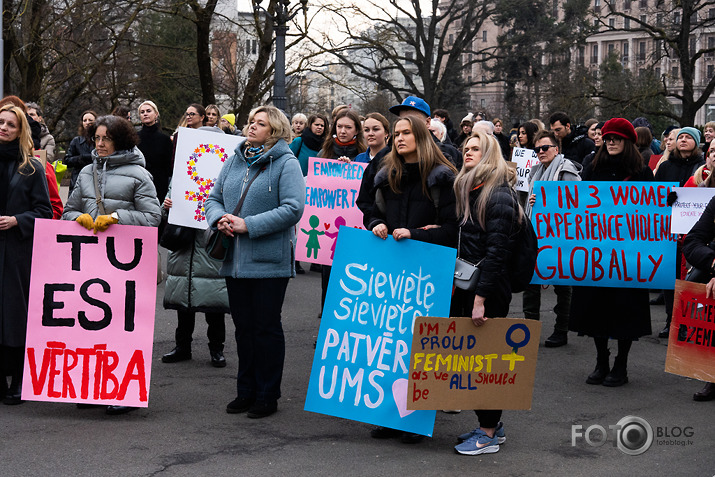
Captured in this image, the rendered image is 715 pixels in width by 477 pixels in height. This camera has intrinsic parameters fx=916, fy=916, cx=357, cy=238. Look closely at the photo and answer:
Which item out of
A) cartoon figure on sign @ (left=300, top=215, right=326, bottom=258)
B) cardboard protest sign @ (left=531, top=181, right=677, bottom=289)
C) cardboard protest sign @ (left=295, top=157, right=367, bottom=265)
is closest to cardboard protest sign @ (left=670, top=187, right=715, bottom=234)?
cardboard protest sign @ (left=531, top=181, right=677, bottom=289)

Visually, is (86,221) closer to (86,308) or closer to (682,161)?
(86,308)

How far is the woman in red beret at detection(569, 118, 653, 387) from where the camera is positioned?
22.9 feet

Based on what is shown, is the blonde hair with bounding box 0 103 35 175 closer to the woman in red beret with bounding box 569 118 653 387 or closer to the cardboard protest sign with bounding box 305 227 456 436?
the cardboard protest sign with bounding box 305 227 456 436

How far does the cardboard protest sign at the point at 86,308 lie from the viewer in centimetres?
591

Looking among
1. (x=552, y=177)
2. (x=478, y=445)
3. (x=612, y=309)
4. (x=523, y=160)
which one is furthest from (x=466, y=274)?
(x=523, y=160)

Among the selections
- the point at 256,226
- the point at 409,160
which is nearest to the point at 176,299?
the point at 256,226

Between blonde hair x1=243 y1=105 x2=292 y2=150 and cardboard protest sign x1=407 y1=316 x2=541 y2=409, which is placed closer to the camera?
cardboard protest sign x1=407 y1=316 x2=541 y2=409

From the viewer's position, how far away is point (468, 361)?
5.19 meters

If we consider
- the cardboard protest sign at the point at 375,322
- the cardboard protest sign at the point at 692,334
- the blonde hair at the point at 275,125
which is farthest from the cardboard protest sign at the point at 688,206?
the blonde hair at the point at 275,125

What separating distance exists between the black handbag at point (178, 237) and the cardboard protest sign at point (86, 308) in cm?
124

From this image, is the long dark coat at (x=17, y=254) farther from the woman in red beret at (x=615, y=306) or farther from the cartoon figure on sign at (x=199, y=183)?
the woman in red beret at (x=615, y=306)

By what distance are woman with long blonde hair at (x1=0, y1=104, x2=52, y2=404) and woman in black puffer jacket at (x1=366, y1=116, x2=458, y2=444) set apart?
2368 mm

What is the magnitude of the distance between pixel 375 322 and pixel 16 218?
250cm

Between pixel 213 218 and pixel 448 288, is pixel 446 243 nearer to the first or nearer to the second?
pixel 448 288
